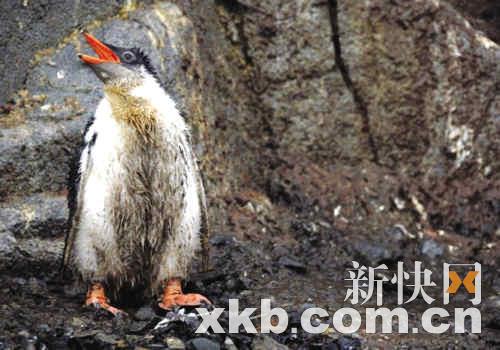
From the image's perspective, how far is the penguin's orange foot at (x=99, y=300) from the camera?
207 inches

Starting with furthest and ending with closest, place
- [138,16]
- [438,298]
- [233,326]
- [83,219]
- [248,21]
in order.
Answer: [248,21] → [138,16] → [438,298] → [83,219] → [233,326]

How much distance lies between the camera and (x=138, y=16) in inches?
269

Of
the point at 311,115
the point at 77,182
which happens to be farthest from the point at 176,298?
the point at 311,115

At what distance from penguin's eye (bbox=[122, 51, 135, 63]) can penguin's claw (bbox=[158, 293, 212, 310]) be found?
1.43 m

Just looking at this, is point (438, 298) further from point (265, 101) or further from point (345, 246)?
point (265, 101)

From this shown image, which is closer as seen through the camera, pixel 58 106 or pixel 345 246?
pixel 58 106

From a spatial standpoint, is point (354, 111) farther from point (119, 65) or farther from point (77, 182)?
point (77, 182)

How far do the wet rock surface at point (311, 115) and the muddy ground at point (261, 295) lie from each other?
0.08ft

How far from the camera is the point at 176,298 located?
5438 millimetres

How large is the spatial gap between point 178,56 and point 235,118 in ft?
2.75

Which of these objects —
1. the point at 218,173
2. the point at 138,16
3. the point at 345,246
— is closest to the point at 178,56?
the point at 138,16

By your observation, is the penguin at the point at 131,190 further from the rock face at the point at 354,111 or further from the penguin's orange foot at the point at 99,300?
the rock face at the point at 354,111

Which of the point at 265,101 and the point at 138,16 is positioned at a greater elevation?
the point at 138,16

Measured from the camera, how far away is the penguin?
528cm
